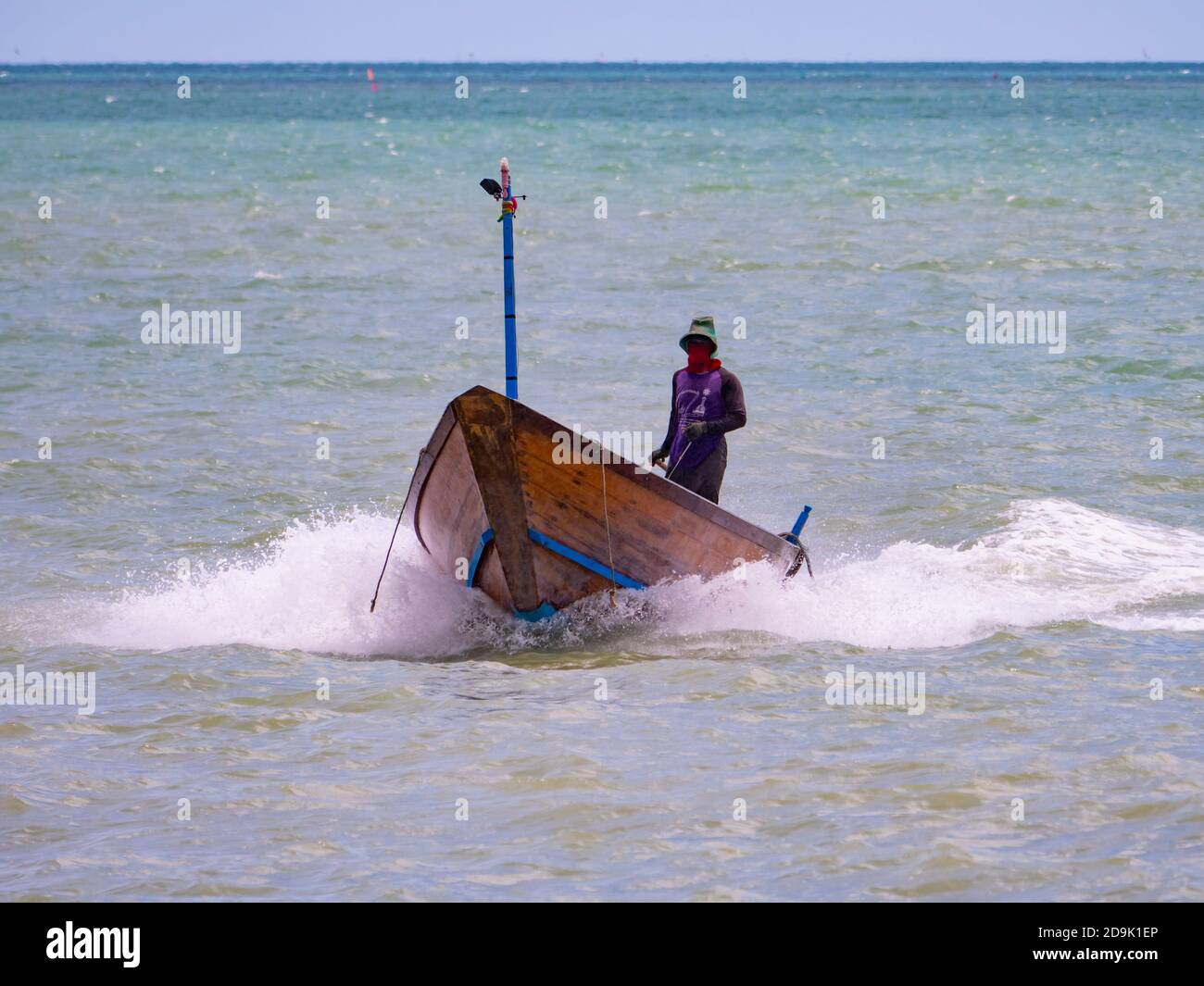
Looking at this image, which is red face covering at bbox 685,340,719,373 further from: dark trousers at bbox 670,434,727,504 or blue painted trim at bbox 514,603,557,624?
blue painted trim at bbox 514,603,557,624

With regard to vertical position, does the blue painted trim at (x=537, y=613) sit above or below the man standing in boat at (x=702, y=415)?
below

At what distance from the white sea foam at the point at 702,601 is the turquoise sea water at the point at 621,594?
0.12ft

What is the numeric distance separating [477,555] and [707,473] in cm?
163

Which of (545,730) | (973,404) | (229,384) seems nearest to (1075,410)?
(973,404)

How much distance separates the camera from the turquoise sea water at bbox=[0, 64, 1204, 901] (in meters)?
7.10

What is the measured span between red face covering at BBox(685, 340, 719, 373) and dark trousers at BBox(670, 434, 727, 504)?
1.49 feet

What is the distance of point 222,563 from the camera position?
12461 millimetres

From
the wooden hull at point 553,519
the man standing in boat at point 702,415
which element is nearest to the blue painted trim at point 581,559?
the wooden hull at point 553,519

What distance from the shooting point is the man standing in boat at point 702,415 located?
1084 centimetres

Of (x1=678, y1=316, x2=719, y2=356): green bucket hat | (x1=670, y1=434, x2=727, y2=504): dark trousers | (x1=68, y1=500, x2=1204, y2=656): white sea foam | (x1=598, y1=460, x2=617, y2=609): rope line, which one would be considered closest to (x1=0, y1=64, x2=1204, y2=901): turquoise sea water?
(x1=68, y1=500, x2=1204, y2=656): white sea foam

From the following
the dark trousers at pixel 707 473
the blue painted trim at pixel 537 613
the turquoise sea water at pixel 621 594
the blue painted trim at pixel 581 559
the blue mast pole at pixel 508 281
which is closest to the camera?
the turquoise sea water at pixel 621 594

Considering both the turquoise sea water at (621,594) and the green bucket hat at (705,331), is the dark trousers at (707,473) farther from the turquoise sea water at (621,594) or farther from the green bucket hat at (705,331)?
the turquoise sea water at (621,594)

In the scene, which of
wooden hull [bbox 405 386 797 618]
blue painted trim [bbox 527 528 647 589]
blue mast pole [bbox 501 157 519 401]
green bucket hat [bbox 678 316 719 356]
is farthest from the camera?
green bucket hat [bbox 678 316 719 356]
